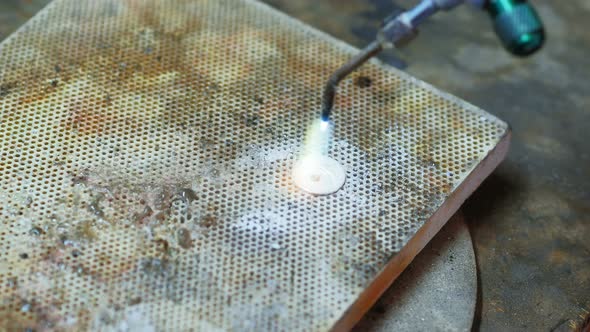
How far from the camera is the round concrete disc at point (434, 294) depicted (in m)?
1.58

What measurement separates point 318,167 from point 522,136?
2.80 ft

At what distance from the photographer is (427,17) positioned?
1722 millimetres

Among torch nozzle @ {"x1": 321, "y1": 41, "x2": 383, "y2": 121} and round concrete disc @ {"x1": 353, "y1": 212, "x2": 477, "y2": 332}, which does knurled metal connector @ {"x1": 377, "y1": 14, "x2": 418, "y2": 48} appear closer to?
torch nozzle @ {"x1": 321, "y1": 41, "x2": 383, "y2": 121}

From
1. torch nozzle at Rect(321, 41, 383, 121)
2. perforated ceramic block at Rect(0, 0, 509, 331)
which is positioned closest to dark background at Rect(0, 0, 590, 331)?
perforated ceramic block at Rect(0, 0, 509, 331)

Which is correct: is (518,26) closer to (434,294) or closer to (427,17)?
(427,17)

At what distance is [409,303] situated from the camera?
1615 mm

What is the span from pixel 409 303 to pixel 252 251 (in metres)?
0.41

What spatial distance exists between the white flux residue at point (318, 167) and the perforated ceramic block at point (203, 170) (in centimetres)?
2

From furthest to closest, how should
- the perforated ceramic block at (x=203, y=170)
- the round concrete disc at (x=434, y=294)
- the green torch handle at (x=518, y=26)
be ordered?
the green torch handle at (x=518, y=26) < the round concrete disc at (x=434, y=294) < the perforated ceramic block at (x=203, y=170)

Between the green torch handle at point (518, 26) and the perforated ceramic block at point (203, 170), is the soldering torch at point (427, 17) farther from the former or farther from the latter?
the perforated ceramic block at point (203, 170)

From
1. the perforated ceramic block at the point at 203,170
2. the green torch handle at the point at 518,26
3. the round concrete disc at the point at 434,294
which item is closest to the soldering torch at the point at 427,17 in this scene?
the green torch handle at the point at 518,26

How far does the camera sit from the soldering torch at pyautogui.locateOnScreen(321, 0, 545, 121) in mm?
1680

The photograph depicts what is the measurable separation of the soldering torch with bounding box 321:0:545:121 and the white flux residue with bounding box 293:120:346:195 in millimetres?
56

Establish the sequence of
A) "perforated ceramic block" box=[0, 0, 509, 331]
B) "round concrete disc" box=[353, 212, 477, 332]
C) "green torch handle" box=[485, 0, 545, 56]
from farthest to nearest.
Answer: "green torch handle" box=[485, 0, 545, 56]
"round concrete disc" box=[353, 212, 477, 332]
"perforated ceramic block" box=[0, 0, 509, 331]
